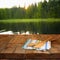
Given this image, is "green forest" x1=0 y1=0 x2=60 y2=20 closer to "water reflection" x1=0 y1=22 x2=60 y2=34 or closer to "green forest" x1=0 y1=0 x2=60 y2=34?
"green forest" x1=0 y1=0 x2=60 y2=34

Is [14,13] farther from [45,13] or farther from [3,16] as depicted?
[45,13]

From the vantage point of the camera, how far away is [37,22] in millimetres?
2469

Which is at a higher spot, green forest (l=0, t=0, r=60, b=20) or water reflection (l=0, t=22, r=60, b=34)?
green forest (l=0, t=0, r=60, b=20)

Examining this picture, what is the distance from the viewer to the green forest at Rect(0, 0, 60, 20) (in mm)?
2471

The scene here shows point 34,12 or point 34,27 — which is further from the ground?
point 34,12

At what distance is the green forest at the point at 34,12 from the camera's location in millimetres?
2471

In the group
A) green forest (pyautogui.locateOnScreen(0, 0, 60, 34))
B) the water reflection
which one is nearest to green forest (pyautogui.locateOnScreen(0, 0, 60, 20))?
green forest (pyautogui.locateOnScreen(0, 0, 60, 34))

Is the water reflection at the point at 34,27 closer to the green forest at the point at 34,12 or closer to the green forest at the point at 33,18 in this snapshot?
the green forest at the point at 33,18

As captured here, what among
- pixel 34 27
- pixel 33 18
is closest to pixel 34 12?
pixel 33 18

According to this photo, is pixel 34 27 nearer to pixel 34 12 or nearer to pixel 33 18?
pixel 33 18

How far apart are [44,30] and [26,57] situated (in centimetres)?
173

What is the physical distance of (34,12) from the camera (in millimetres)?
2490

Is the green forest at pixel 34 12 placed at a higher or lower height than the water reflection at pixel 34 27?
higher

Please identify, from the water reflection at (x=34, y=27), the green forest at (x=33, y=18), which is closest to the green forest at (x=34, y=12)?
the green forest at (x=33, y=18)
